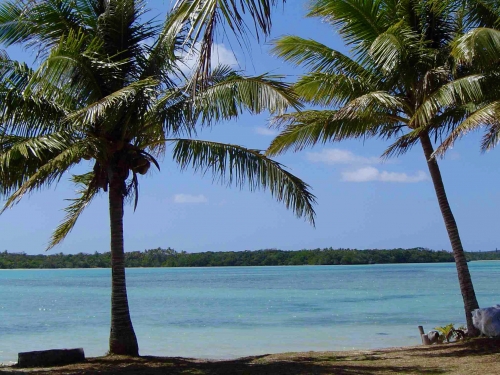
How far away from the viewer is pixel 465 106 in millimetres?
11898

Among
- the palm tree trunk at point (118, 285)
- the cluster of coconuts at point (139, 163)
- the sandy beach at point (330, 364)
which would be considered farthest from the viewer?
the cluster of coconuts at point (139, 163)

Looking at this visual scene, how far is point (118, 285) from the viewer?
1019 centimetres

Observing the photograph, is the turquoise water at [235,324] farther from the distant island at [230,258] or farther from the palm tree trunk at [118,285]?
the distant island at [230,258]

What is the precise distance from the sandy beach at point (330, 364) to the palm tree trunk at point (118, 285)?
299 millimetres

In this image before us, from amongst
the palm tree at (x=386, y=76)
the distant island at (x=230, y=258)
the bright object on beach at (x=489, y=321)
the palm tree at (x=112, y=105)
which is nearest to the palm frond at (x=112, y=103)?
the palm tree at (x=112, y=105)

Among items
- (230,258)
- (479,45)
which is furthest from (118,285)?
(230,258)

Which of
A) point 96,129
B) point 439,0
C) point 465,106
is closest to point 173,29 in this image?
point 96,129

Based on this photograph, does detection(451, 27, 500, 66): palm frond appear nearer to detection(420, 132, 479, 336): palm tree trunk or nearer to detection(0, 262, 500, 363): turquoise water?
detection(420, 132, 479, 336): palm tree trunk

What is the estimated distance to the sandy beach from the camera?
843 centimetres

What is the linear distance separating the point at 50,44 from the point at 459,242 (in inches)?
321

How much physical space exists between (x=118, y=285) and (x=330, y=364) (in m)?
3.61

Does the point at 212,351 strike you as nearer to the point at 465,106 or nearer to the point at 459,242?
the point at 459,242

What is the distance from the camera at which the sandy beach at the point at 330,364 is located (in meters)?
8.43

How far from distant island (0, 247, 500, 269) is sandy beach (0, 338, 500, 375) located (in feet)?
254
